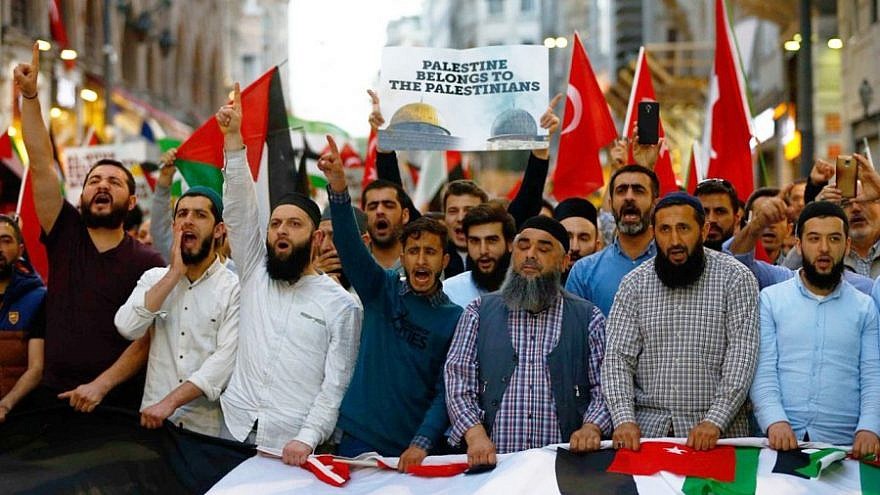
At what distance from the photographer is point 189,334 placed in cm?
665

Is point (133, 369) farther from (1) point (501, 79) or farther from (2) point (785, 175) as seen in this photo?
(2) point (785, 175)

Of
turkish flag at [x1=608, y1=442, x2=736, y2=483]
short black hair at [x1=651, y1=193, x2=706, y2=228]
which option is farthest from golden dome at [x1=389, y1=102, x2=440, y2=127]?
turkish flag at [x1=608, y1=442, x2=736, y2=483]

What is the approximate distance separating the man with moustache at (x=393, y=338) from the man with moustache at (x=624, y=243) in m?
0.82

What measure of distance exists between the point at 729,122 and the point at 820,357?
180 inches

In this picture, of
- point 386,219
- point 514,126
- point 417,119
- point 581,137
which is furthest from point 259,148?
point 581,137

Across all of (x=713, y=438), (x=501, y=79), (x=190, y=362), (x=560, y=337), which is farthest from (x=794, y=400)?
(x=501, y=79)

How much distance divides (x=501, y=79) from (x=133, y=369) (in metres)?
3.06

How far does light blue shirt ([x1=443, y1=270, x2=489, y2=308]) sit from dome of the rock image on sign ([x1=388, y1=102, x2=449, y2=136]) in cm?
150

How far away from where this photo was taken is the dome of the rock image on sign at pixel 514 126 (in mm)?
8336

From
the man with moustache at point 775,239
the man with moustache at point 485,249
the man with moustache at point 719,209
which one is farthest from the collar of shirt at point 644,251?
the man with moustache at point 775,239

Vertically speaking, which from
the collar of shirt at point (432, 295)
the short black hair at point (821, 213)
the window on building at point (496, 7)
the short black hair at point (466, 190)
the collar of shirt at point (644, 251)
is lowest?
the collar of shirt at point (432, 295)

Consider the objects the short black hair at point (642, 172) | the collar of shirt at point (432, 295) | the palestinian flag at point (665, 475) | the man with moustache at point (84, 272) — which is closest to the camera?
the palestinian flag at point (665, 475)

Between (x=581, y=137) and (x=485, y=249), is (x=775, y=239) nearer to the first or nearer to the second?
(x=581, y=137)

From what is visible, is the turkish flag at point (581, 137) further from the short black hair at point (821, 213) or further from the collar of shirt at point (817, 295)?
the collar of shirt at point (817, 295)
